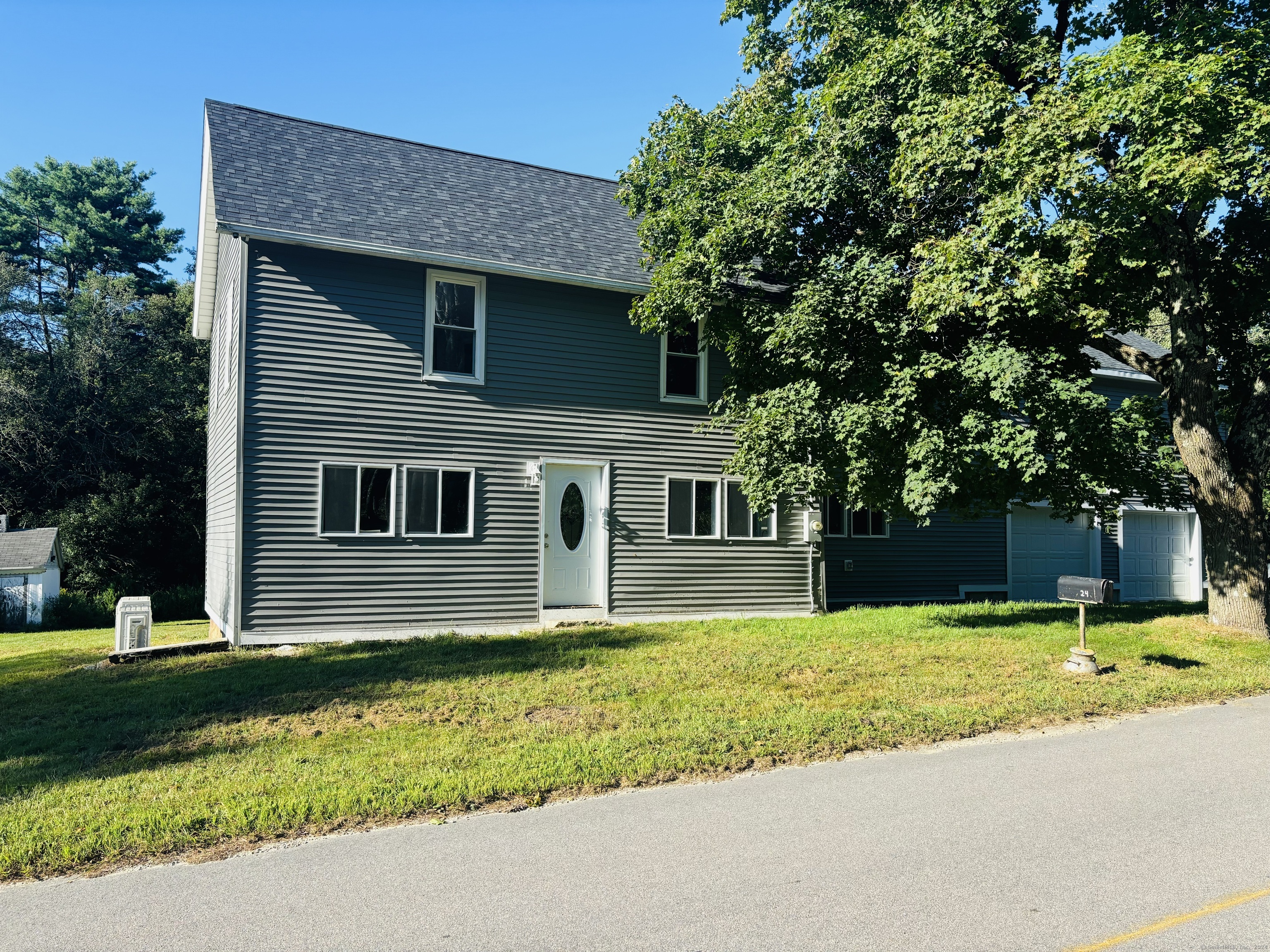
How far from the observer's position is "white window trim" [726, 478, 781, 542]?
14672 mm

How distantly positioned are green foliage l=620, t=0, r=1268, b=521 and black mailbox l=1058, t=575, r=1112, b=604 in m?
1.78

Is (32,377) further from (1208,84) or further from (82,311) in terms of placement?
(1208,84)

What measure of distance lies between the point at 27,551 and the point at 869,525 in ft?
63.9

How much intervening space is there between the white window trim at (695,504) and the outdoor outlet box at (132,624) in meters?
7.26

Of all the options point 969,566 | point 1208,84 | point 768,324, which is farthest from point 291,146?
point 969,566

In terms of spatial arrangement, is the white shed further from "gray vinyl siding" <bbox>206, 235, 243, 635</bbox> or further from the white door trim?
the white door trim

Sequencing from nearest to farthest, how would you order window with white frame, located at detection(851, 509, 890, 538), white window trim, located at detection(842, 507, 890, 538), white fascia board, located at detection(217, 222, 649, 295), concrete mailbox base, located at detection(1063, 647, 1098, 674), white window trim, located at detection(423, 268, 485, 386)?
concrete mailbox base, located at detection(1063, 647, 1098, 674) → white fascia board, located at detection(217, 222, 649, 295) → white window trim, located at detection(423, 268, 485, 386) → white window trim, located at detection(842, 507, 890, 538) → window with white frame, located at detection(851, 509, 890, 538)

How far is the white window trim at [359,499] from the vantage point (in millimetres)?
12102

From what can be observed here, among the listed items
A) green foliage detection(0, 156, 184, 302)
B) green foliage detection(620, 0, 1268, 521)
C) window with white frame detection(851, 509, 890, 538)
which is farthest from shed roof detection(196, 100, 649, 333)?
green foliage detection(0, 156, 184, 302)

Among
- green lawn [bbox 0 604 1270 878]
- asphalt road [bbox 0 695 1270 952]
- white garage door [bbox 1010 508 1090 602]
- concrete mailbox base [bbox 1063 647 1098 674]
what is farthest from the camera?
white garage door [bbox 1010 508 1090 602]

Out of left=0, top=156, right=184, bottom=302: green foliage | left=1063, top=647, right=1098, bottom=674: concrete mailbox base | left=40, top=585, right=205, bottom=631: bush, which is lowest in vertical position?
left=40, top=585, right=205, bottom=631: bush

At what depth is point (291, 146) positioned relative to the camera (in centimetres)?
1383

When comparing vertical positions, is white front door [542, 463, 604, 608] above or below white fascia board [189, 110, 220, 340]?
below

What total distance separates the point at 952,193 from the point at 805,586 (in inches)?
266
